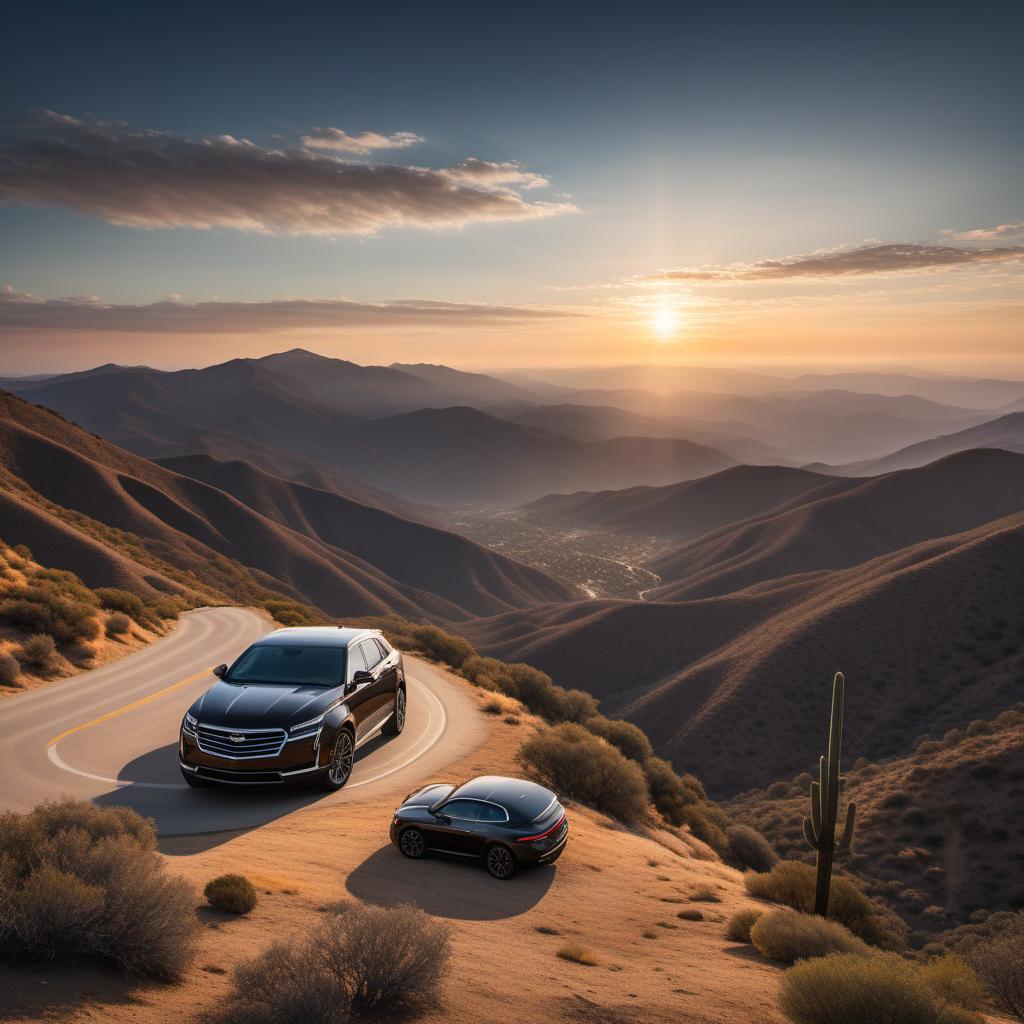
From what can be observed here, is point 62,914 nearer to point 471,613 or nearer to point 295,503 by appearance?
point 471,613

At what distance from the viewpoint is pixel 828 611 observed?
5809cm

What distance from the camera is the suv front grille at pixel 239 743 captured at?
34.9 ft

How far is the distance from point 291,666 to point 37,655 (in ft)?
28.1

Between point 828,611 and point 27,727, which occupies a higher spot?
point 27,727

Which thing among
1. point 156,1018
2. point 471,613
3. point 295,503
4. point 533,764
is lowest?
point 471,613

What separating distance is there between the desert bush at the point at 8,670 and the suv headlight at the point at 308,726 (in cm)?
899

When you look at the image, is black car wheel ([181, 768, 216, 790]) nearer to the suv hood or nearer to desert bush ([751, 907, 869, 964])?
the suv hood

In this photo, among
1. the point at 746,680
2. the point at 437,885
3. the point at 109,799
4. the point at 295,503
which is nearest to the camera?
the point at 437,885

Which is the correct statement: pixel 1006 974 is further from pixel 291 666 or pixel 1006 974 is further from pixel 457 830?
pixel 291 666

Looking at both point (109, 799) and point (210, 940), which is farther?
point (109, 799)

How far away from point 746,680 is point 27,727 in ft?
153

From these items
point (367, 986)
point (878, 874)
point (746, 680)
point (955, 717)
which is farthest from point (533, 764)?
point (746, 680)

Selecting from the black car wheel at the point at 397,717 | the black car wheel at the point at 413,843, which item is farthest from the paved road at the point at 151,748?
the black car wheel at the point at 413,843

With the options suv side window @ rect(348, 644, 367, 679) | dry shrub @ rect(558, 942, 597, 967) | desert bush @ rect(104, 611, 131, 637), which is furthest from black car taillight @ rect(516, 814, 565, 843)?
desert bush @ rect(104, 611, 131, 637)
